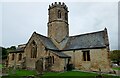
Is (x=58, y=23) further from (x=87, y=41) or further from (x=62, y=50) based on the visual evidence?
(x=87, y=41)

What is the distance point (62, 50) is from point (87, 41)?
587 cm

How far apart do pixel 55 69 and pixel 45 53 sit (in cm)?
372

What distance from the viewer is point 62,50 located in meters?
30.4

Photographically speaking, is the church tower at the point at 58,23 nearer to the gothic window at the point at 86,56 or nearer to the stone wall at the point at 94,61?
the stone wall at the point at 94,61

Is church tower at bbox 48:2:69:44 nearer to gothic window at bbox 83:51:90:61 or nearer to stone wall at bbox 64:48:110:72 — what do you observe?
stone wall at bbox 64:48:110:72

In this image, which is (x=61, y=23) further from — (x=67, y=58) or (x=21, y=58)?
(x=21, y=58)

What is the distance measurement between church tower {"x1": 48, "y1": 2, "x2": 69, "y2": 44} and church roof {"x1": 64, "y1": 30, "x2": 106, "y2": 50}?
9.95ft

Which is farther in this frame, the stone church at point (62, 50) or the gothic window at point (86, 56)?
the gothic window at point (86, 56)

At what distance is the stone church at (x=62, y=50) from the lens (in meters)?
25.1

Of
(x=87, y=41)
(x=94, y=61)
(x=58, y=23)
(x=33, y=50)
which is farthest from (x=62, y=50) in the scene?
(x=94, y=61)

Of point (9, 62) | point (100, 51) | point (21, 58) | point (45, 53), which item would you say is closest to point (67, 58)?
point (45, 53)

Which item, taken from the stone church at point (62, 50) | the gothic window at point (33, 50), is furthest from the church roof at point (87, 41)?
the gothic window at point (33, 50)

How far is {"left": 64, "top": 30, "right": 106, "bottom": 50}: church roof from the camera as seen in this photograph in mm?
26062

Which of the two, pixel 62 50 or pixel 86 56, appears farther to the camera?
pixel 62 50
